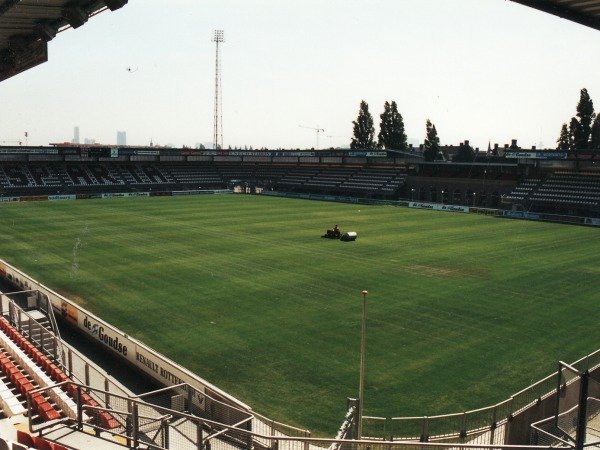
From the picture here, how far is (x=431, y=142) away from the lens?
10275 centimetres

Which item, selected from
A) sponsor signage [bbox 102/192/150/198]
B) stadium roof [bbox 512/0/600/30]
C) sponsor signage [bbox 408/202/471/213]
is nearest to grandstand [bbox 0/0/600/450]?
stadium roof [bbox 512/0/600/30]

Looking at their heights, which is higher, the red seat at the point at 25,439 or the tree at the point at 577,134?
the tree at the point at 577,134

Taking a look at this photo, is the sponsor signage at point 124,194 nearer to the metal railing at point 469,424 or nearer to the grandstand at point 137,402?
the grandstand at point 137,402

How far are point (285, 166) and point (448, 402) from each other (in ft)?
317

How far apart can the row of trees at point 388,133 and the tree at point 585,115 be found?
25.4 metres

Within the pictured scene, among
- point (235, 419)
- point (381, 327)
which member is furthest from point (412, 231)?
point (235, 419)

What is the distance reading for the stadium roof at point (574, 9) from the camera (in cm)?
1020

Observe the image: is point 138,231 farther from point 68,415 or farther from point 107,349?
point 68,415

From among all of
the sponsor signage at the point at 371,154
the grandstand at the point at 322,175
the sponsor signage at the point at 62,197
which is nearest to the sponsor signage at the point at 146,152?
the grandstand at the point at 322,175

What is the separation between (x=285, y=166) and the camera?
11119cm

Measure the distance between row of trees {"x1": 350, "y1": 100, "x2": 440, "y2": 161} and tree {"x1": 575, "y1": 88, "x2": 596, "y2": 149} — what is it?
25.4 meters

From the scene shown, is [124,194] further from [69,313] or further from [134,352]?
[134,352]

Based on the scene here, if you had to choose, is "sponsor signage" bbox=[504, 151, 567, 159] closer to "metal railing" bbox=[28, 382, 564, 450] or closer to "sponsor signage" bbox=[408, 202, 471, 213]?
"sponsor signage" bbox=[408, 202, 471, 213]

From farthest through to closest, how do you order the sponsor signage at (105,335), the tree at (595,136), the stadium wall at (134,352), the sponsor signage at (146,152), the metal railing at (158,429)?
the sponsor signage at (146,152) → the tree at (595,136) → the sponsor signage at (105,335) → the stadium wall at (134,352) → the metal railing at (158,429)
